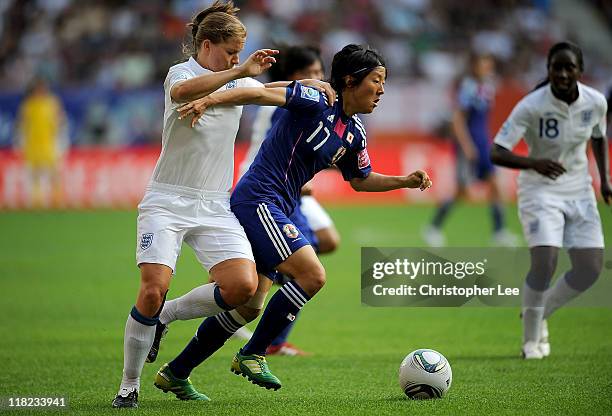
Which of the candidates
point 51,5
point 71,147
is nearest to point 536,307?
point 71,147

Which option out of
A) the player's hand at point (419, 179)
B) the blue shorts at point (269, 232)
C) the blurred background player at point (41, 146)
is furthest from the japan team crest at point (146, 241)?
the blurred background player at point (41, 146)

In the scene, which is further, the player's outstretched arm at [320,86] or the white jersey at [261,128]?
the white jersey at [261,128]

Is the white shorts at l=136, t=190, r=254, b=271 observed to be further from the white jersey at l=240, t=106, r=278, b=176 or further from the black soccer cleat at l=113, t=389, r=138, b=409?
the white jersey at l=240, t=106, r=278, b=176

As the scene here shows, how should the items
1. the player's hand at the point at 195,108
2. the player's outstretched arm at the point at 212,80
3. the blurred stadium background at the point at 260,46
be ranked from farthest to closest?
the blurred stadium background at the point at 260,46
the player's hand at the point at 195,108
the player's outstretched arm at the point at 212,80

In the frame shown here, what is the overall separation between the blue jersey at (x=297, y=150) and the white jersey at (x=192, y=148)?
29cm

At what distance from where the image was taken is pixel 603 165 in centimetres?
848

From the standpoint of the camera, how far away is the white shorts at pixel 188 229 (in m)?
6.19

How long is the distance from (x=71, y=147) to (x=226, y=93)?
62.4 feet

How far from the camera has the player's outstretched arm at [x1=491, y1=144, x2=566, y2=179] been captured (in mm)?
8141

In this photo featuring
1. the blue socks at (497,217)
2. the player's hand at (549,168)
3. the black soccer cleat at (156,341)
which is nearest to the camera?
the black soccer cleat at (156,341)

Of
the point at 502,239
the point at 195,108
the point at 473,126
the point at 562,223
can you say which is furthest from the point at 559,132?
the point at 473,126

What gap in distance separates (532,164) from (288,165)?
2.41m

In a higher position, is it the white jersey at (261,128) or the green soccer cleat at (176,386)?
the white jersey at (261,128)

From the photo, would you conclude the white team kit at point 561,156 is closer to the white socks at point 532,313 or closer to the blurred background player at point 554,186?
the blurred background player at point 554,186
